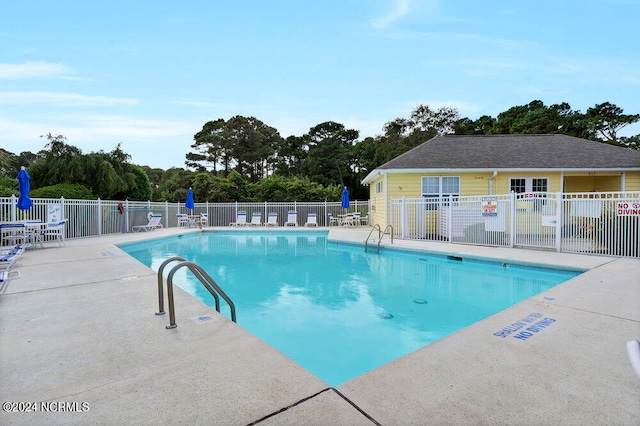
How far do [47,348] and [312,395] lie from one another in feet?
7.63

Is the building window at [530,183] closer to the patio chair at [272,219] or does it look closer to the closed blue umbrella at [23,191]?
the patio chair at [272,219]

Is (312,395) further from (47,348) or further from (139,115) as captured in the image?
(139,115)

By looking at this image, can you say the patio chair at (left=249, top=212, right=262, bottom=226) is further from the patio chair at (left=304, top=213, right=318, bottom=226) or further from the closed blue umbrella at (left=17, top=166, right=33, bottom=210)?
the closed blue umbrella at (left=17, top=166, right=33, bottom=210)

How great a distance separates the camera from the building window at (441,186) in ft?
44.3

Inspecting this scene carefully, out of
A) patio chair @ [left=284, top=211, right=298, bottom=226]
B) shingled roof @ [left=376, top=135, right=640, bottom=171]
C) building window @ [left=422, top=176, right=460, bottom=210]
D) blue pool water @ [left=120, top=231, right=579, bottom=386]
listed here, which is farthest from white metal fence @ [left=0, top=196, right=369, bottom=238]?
building window @ [left=422, top=176, right=460, bottom=210]

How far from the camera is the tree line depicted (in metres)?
19.1

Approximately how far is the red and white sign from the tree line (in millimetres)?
16251

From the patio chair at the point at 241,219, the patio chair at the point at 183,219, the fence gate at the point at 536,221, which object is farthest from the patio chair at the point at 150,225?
the fence gate at the point at 536,221

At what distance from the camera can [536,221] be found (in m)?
8.79

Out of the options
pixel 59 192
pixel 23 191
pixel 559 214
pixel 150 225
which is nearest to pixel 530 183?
pixel 559 214

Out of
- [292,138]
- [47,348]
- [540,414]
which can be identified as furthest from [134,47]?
[292,138]

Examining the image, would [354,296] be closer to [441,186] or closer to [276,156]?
[441,186]

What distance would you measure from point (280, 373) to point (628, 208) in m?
8.36

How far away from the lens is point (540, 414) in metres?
1.84
